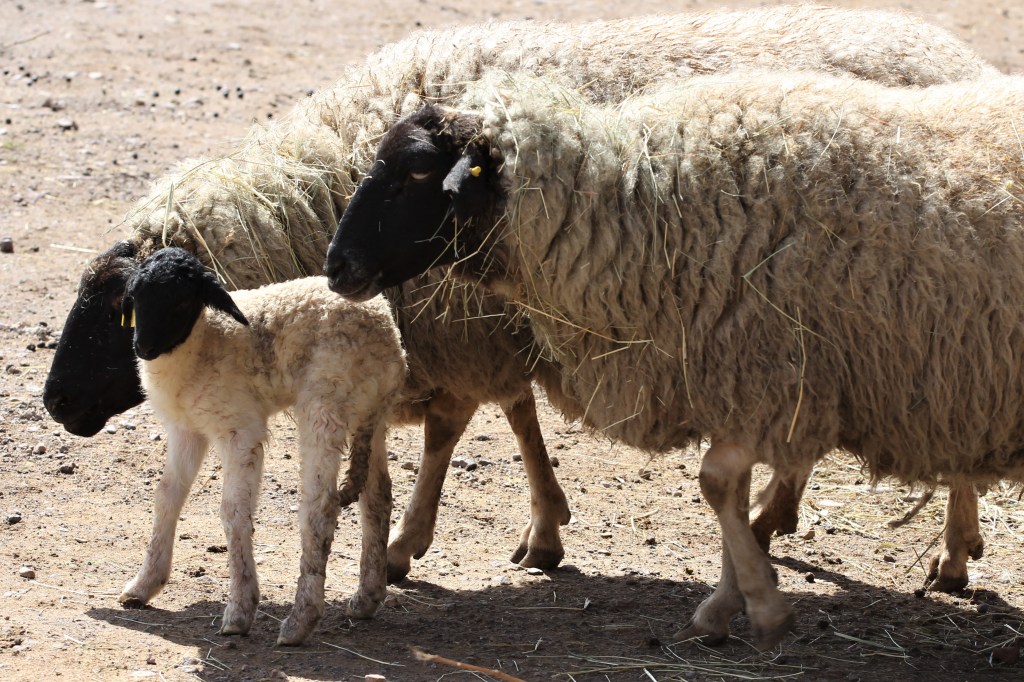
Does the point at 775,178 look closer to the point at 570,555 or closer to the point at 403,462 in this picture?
the point at 570,555

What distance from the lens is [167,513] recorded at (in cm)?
555

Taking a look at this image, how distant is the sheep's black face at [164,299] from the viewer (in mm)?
5004

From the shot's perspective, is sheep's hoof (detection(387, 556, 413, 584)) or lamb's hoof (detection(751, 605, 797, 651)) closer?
lamb's hoof (detection(751, 605, 797, 651))

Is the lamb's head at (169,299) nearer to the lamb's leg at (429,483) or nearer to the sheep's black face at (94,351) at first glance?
the sheep's black face at (94,351)

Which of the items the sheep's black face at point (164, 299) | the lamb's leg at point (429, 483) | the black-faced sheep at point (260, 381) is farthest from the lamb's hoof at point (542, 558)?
the sheep's black face at point (164, 299)

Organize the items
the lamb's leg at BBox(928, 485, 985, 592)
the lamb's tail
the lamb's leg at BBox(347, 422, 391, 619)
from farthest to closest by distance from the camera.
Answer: the lamb's leg at BBox(928, 485, 985, 592) < the lamb's leg at BBox(347, 422, 391, 619) < the lamb's tail

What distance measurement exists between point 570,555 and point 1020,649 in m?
2.22

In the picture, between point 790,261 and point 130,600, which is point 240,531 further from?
A: point 790,261

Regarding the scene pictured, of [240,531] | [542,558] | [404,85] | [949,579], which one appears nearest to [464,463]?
[542,558]

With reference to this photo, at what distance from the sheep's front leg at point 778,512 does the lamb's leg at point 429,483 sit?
1.56m

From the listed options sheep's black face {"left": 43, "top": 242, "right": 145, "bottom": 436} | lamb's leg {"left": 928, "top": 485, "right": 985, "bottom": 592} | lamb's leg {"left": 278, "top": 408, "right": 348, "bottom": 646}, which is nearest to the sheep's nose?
sheep's black face {"left": 43, "top": 242, "right": 145, "bottom": 436}

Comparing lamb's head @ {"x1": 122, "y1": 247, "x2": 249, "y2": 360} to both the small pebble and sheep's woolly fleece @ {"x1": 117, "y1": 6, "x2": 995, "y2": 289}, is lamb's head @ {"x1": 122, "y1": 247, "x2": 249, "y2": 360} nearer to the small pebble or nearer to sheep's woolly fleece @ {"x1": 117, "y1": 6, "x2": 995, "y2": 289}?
sheep's woolly fleece @ {"x1": 117, "y1": 6, "x2": 995, "y2": 289}

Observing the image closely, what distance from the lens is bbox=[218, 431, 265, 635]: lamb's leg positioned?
5.16 metres

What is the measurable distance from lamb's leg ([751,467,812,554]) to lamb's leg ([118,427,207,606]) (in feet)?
9.20
